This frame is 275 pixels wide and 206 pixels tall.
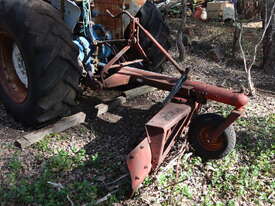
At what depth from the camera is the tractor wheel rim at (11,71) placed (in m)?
3.72

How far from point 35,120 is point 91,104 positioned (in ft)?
3.33

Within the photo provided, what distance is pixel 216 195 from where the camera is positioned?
9.41 ft

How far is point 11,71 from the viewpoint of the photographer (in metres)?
3.84

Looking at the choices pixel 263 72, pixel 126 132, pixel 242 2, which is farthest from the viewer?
pixel 242 2

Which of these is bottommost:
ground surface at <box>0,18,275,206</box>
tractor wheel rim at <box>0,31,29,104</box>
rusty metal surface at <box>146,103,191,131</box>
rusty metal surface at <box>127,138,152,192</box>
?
ground surface at <box>0,18,275,206</box>

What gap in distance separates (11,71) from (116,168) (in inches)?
68.5

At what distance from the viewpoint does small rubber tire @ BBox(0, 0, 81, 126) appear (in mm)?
3012

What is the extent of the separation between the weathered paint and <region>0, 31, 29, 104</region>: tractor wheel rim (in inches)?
45.9

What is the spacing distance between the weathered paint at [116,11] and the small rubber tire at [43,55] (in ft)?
3.72

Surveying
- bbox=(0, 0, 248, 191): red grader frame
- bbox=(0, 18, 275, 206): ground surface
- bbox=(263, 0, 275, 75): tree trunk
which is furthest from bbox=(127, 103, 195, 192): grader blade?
bbox=(263, 0, 275, 75): tree trunk

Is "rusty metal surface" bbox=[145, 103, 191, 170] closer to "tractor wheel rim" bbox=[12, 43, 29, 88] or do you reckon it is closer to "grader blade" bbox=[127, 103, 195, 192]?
"grader blade" bbox=[127, 103, 195, 192]

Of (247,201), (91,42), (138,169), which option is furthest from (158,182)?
(91,42)

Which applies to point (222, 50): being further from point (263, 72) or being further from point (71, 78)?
point (71, 78)

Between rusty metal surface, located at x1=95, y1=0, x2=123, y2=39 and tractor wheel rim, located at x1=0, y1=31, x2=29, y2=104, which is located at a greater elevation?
rusty metal surface, located at x1=95, y1=0, x2=123, y2=39
